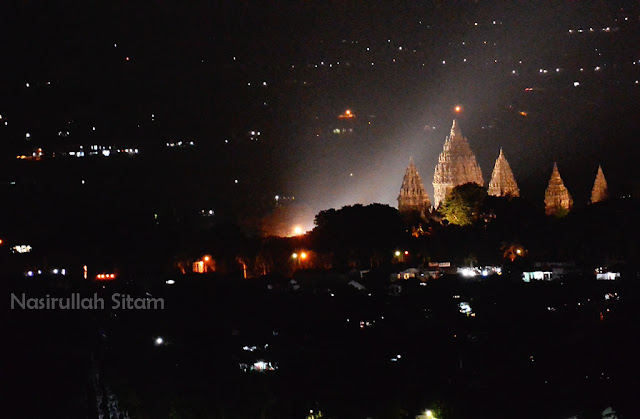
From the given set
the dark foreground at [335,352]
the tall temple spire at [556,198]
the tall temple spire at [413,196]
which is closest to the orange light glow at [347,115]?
the tall temple spire at [413,196]

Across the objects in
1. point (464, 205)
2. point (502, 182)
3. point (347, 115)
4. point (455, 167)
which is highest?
point (347, 115)

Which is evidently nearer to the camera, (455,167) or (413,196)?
(413,196)

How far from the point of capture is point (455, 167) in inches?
2296

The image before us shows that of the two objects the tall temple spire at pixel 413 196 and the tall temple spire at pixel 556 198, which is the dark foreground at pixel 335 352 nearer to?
the tall temple spire at pixel 413 196

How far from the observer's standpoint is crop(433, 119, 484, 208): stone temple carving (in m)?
58.2

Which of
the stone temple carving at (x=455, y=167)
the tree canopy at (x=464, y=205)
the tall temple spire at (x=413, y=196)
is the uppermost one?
the stone temple carving at (x=455, y=167)

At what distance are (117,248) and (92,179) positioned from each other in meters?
23.7

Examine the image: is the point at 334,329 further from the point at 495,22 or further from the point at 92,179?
the point at 495,22

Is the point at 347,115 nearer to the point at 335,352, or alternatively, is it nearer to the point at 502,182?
the point at 502,182

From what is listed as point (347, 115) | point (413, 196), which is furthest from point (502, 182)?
point (347, 115)

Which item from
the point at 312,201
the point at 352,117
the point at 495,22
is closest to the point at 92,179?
the point at 312,201

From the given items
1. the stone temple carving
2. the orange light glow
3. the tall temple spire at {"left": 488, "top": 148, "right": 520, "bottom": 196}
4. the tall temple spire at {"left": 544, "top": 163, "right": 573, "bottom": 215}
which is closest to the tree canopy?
the tall temple spire at {"left": 488, "top": 148, "right": 520, "bottom": 196}

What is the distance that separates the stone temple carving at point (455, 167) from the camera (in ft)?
191

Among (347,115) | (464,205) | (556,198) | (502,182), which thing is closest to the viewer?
(464,205)
